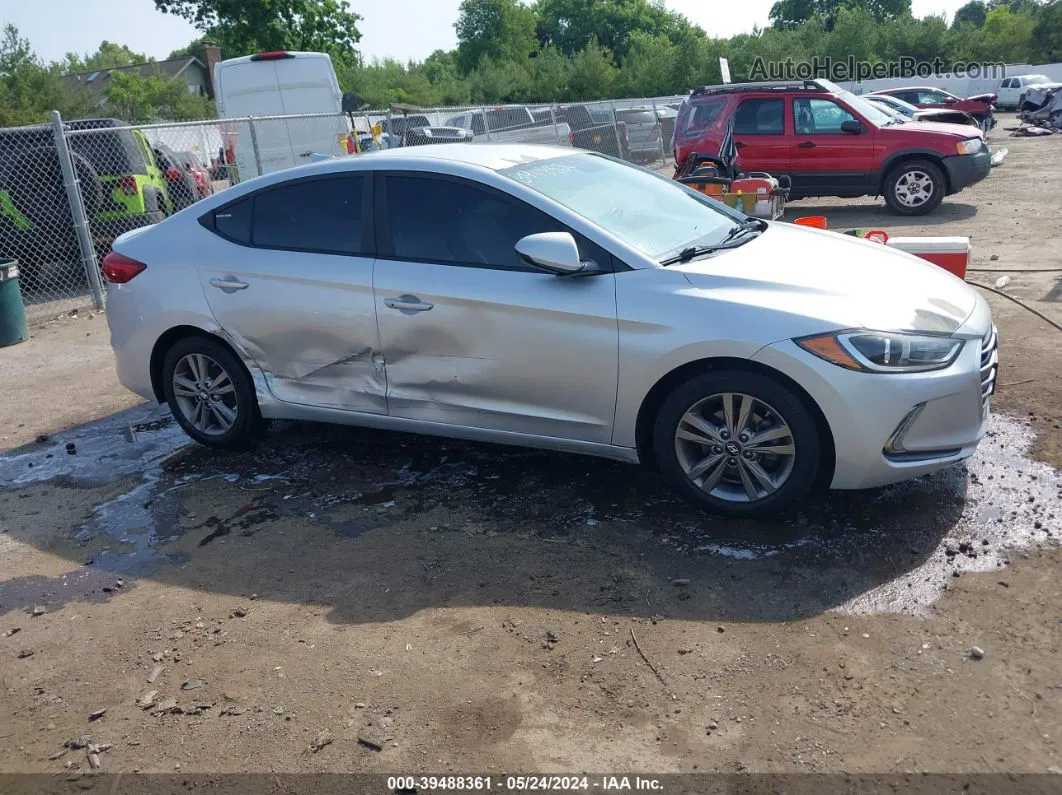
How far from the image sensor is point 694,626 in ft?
11.7

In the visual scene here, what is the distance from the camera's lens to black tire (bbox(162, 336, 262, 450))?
18.0 feet

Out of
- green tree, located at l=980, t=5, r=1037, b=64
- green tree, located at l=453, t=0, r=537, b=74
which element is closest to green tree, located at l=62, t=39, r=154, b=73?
green tree, located at l=453, t=0, r=537, b=74

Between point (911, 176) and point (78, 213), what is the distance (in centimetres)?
1069

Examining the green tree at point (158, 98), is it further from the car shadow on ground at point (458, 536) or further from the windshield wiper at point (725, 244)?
the windshield wiper at point (725, 244)

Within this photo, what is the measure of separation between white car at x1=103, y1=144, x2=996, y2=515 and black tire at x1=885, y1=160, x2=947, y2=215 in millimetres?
9102

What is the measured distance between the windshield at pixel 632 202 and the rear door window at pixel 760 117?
9.13m

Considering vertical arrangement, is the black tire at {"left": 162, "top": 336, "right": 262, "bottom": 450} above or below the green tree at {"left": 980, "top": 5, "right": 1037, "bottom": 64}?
below

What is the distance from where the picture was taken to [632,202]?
4996 mm

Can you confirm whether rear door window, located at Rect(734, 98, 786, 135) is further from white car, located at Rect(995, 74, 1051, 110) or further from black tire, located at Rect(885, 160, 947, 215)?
white car, located at Rect(995, 74, 1051, 110)

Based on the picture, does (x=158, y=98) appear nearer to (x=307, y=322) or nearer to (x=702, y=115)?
(x=702, y=115)

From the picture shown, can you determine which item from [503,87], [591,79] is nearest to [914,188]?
[591,79]

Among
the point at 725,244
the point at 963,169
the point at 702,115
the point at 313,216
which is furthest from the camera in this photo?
the point at 702,115

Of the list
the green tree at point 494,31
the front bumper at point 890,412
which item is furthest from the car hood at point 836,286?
the green tree at point 494,31

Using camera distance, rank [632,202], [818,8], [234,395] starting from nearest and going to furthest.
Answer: [632,202] < [234,395] < [818,8]
